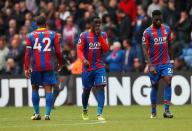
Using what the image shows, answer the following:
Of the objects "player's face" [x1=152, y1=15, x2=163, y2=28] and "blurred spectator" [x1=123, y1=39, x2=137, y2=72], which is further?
"blurred spectator" [x1=123, y1=39, x2=137, y2=72]

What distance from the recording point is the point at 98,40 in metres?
12.9

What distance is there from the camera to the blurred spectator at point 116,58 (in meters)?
20.2

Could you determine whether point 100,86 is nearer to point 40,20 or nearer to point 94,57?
point 94,57

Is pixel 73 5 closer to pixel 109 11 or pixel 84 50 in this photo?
pixel 109 11

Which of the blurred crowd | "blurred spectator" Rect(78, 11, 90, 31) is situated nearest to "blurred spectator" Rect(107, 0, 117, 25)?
the blurred crowd

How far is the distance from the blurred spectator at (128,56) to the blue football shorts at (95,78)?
24.0ft

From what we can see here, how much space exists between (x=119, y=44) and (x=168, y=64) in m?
7.37

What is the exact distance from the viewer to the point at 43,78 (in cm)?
1280

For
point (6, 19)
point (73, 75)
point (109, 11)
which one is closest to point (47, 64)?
point (73, 75)

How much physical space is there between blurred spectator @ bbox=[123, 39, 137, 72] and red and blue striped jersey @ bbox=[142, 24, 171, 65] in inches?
283

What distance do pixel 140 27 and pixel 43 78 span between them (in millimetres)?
8615

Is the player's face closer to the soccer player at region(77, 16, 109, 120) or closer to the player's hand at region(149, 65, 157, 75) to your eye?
the player's hand at region(149, 65, 157, 75)

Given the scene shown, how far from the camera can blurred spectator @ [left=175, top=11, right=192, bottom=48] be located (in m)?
20.3

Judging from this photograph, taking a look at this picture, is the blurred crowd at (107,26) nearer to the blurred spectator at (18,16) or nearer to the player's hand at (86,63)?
the blurred spectator at (18,16)
